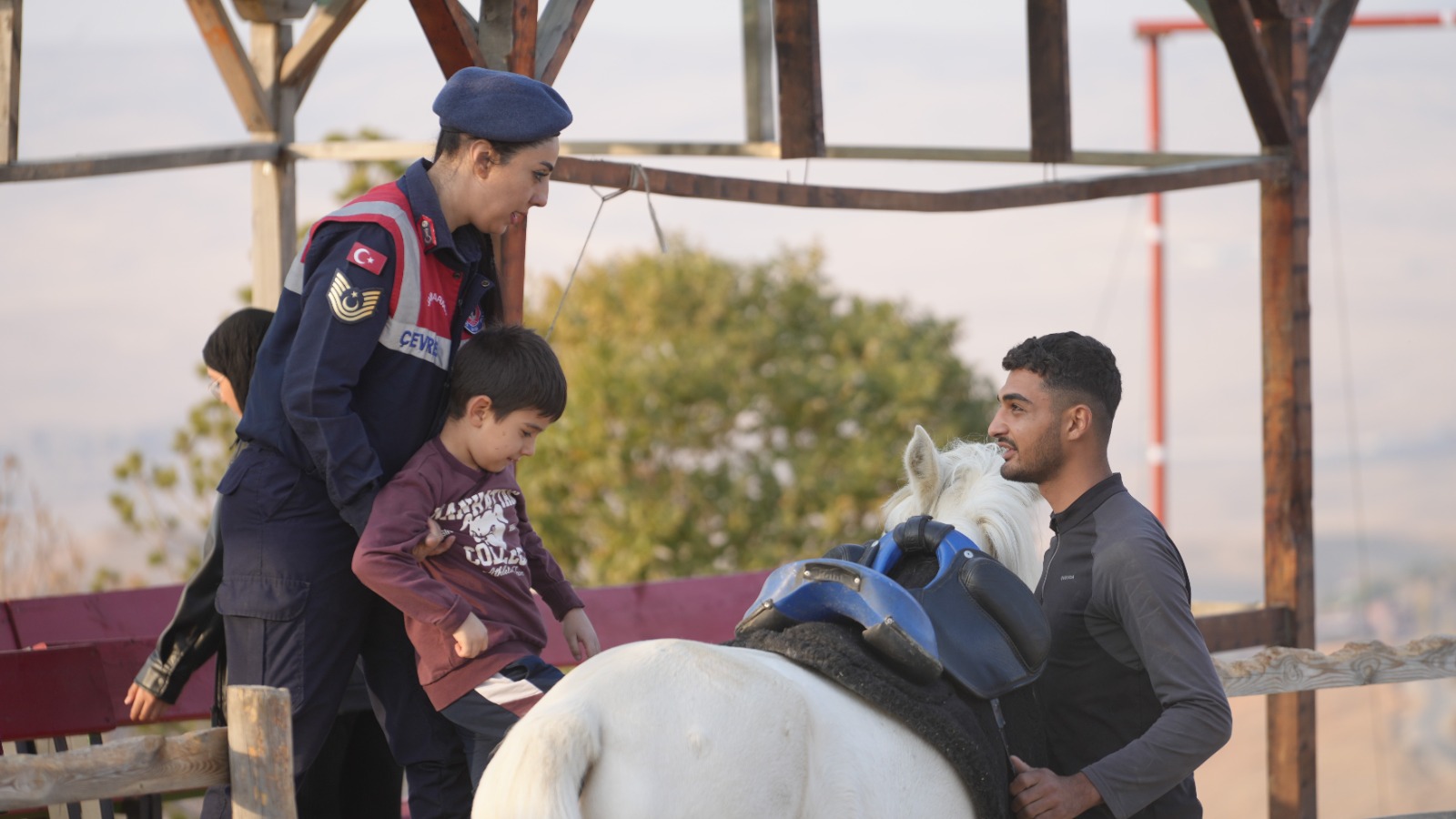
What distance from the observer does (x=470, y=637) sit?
229cm

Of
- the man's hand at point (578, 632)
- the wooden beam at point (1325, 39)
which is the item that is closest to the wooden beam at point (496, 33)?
the man's hand at point (578, 632)

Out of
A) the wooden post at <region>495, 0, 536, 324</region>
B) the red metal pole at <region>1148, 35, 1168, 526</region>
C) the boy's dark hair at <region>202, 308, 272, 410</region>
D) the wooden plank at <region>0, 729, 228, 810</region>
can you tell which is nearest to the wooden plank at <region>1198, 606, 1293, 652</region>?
the wooden post at <region>495, 0, 536, 324</region>

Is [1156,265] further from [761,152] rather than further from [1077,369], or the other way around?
[1077,369]

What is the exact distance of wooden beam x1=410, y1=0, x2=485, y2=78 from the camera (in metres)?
3.34

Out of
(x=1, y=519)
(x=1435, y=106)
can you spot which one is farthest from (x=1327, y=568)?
(x=1, y=519)

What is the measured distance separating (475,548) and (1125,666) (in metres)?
1.12

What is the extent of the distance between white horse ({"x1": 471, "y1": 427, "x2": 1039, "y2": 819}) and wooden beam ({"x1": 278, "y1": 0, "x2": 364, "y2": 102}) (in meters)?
3.84

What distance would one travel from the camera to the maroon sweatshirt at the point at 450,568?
2293 millimetres

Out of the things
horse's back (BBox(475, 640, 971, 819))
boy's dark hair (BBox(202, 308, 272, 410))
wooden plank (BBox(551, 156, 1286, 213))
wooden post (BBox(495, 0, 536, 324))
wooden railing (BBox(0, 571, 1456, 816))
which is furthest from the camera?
wooden plank (BBox(551, 156, 1286, 213))

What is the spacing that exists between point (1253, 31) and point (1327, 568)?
20747 mm

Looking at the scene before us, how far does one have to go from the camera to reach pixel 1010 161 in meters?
5.82

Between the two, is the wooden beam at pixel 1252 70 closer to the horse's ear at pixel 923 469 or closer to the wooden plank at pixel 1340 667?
the wooden plank at pixel 1340 667

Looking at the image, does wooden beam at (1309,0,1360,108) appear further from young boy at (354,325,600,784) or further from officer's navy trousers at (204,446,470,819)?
officer's navy trousers at (204,446,470,819)

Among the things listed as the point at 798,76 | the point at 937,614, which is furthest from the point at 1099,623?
the point at 798,76
